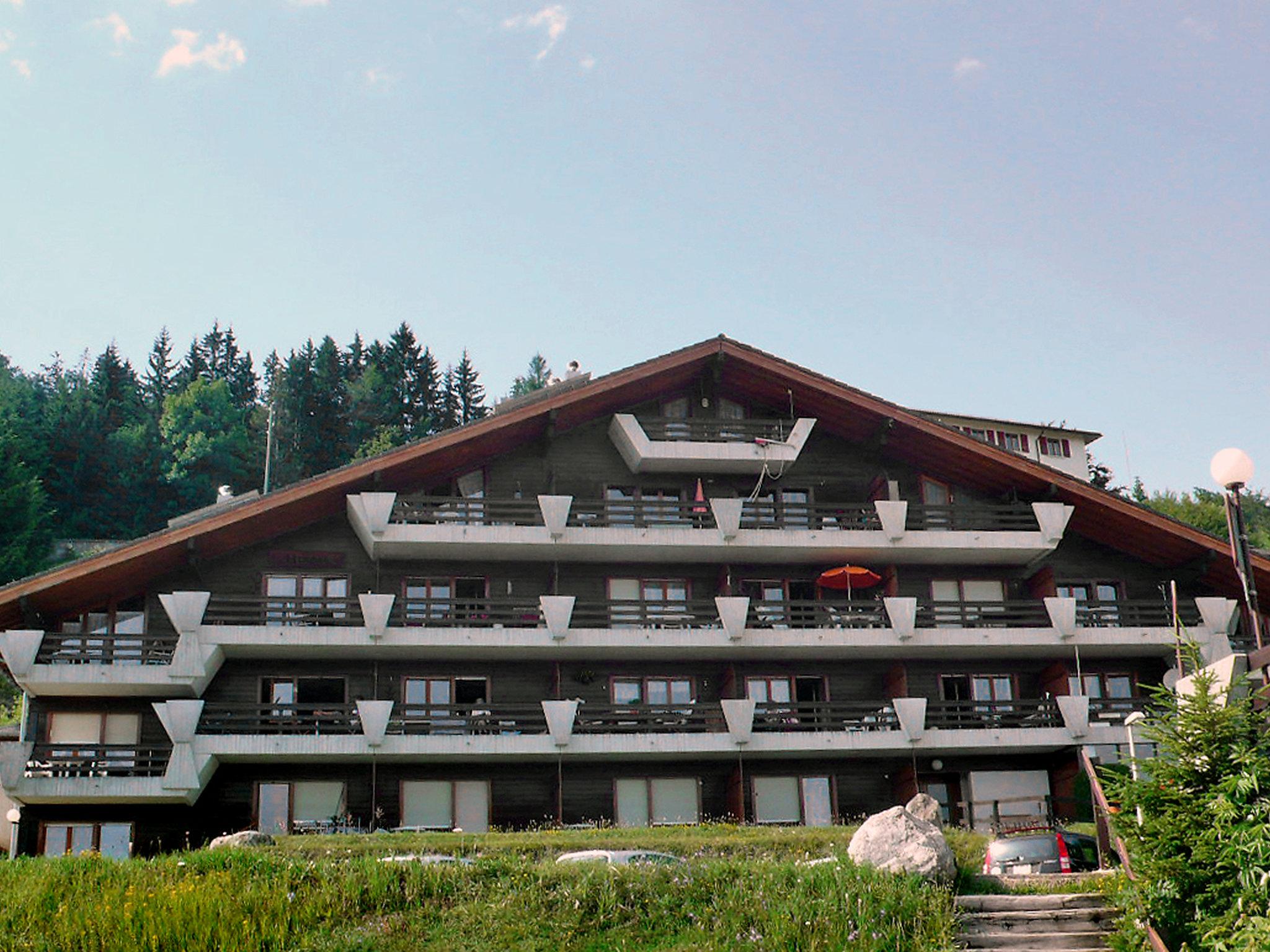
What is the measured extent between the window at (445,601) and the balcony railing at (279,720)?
2919 millimetres

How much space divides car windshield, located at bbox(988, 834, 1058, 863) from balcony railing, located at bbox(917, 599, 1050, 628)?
1326cm

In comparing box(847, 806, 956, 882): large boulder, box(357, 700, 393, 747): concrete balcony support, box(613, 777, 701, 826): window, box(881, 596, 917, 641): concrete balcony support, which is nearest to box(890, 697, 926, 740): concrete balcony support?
box(881, 596, 917, 641): concrete balcony support

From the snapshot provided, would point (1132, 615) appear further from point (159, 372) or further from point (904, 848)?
point (159, 372)

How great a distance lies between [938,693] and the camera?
38656mm

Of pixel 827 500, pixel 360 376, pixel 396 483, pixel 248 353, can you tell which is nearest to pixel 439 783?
pixel 396 483

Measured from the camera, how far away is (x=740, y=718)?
35.4 metres

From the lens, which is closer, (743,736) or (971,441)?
(743,736)

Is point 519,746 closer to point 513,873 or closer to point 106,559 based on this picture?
point 106,559

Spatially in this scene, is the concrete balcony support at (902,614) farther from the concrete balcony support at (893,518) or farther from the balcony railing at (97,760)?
the balcony railing at (97,760)

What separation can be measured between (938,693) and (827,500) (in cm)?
616

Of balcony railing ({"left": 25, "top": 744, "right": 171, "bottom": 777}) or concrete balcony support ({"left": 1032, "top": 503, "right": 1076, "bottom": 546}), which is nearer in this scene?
balcony railing ({"left": 25, "top": 744, "right": 171, "bottom": 777})

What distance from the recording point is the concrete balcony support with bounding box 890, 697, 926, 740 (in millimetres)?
36094

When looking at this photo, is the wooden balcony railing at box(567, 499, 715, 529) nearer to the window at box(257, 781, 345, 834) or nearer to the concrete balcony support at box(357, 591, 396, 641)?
the concrete balcony support at box(357, 591, 396, 641)

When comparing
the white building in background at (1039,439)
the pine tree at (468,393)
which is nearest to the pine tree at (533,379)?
the pine tree at (468,393)
